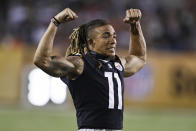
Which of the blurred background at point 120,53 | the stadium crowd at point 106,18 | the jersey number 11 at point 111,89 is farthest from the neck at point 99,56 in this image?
the stadium crowd at point 106,18

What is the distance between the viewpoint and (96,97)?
511 centimetres

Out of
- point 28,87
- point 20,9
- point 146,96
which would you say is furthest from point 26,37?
point 146,96

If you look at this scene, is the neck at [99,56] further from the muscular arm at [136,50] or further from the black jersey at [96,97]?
the muscular arm at [136,50]

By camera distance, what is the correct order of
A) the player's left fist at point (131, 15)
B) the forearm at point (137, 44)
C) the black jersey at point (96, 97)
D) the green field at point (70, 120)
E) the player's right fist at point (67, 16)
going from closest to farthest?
→ the player's right fist at point (67, 16) → the black jersey at point (96, 97) → the player's left fist at point (131, 15) → the forearm at point (137, 44) → the green field at point (70, 120)

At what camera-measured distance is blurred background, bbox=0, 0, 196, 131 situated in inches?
517

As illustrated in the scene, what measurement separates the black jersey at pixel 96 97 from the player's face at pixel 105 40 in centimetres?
14

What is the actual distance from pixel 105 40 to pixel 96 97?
0.54 metres

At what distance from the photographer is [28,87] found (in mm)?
14367

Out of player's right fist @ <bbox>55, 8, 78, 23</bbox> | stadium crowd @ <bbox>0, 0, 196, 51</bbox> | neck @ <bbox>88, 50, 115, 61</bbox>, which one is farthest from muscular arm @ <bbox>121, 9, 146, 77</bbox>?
stadium crowd @ <bbox>0, 0, 196, 51</bbox>

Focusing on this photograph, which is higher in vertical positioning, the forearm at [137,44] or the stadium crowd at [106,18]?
the stadium crowd at [106,18]

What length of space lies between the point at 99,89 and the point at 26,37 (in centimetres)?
1109

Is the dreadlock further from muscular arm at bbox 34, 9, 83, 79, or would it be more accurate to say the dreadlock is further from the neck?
muscular arm at bbox 34, 9, 83, 79

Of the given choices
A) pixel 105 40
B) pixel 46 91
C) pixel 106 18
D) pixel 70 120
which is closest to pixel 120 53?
pixel 106 18

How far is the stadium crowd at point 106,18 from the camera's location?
15.9 meters
